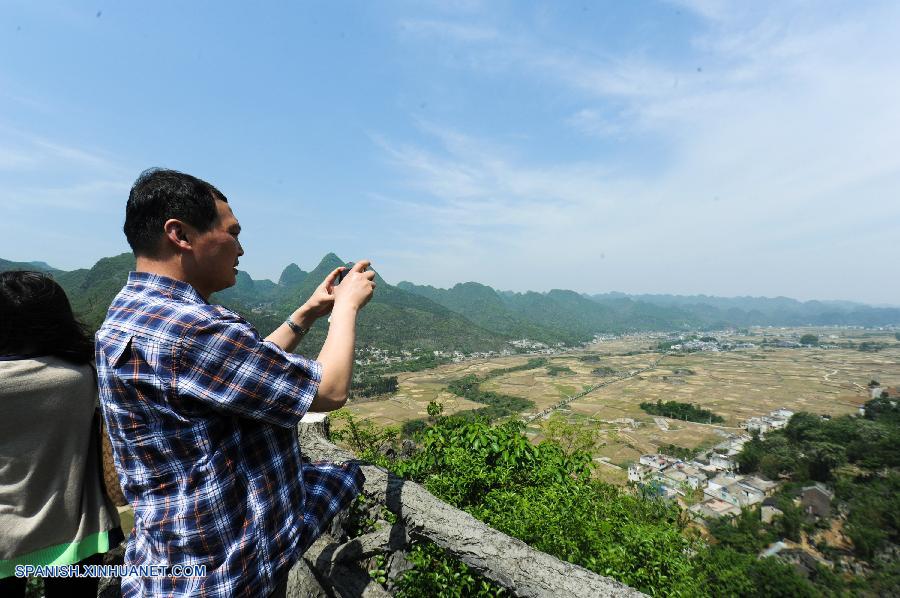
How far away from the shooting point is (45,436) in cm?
149

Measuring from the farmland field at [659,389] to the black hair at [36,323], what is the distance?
2409cm

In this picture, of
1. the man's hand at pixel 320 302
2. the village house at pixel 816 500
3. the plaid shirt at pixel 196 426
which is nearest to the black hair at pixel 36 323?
the plaid shirt at pixel 196 426

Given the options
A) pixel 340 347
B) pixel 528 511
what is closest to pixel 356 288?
pixel 340 347

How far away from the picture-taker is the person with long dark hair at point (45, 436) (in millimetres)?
1448

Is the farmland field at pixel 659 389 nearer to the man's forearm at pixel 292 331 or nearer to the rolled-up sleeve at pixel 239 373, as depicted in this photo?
the man's forearm at pixel 292 331

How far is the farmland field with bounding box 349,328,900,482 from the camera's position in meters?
39.9

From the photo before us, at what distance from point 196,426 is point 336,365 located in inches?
15.0

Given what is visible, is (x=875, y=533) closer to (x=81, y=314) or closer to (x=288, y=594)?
(x=288, y=594)

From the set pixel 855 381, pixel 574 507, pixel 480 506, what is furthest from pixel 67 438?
pixel 855 381

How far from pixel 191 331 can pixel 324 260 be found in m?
177

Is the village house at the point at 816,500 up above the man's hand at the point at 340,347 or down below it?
below

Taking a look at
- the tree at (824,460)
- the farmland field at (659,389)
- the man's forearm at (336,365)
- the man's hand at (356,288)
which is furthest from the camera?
the farmland field at (659,389)

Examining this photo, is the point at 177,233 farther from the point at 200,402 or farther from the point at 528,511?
the point at 528,511

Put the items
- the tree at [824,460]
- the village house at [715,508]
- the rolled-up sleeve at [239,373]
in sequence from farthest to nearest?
the tree at [824,460] < the village house at [715,508] < the rolled-up sleeve at [239,373]
